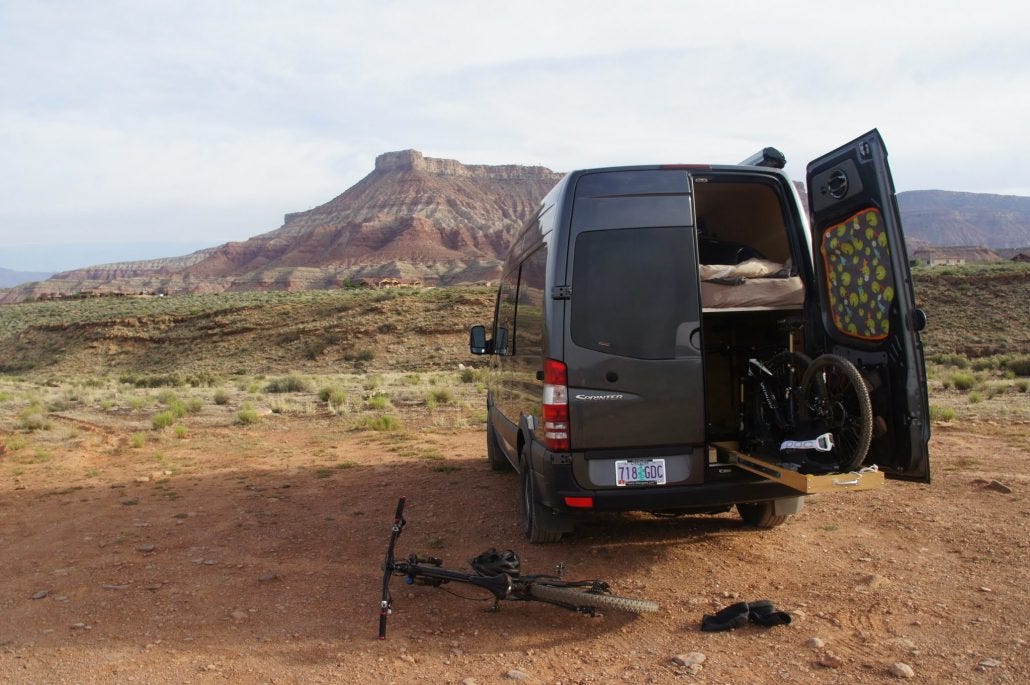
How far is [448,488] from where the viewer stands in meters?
8.66

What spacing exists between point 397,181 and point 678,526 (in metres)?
134

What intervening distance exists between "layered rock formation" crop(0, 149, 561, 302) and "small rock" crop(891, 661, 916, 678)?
87.7m

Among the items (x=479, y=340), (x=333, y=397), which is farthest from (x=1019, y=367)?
(x=479, y=340)

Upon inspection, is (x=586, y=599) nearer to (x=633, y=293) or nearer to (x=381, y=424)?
(x=633, y=293)

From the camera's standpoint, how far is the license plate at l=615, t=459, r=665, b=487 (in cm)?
515

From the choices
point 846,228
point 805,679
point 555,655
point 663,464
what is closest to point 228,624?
point 555,655

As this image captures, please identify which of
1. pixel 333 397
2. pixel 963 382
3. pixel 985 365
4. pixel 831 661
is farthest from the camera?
pixel 985 365

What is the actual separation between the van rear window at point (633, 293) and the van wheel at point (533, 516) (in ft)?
4.33

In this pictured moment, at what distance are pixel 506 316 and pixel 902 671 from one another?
15.7ft

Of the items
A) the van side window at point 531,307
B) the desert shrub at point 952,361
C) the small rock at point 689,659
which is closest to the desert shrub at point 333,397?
the van side window at point 531,307

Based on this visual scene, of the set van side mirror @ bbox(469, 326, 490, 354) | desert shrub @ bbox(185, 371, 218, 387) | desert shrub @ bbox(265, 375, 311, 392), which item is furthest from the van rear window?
desert shrub @ bbox(185, 371, 218, 387)

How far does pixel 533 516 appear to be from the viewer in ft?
19.6

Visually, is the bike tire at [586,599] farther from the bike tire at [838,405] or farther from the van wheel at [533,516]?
the bike tire at [838,405]

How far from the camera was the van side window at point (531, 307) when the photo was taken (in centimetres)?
554
